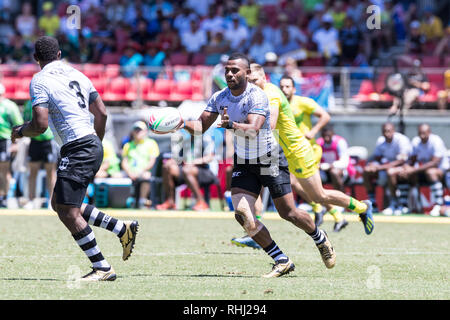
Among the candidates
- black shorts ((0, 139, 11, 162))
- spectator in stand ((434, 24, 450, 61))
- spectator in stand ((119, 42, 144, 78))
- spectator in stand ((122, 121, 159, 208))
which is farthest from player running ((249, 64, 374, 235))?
spectator in stand ((119, 42, 144, 78))

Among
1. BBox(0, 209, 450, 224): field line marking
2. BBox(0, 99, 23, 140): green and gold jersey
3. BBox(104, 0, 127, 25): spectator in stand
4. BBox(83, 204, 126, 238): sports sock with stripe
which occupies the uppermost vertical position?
BBox(104, 0, 127, 25): spectator in stand

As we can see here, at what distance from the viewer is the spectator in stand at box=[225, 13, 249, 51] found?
24609 millimetres

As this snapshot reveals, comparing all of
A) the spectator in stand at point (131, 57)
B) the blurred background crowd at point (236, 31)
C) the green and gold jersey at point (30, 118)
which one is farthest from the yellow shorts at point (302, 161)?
the spectator in stand at point (131, 57)

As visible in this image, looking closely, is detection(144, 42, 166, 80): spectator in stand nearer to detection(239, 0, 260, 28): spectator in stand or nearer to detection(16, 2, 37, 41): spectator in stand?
detection(239, 0, 260, 28): spectator in stand

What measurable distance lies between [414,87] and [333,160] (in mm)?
3871

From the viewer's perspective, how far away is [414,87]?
72.8 feet

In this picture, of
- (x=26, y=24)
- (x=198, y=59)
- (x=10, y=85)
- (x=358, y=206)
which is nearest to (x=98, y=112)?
(x=358, y=206)

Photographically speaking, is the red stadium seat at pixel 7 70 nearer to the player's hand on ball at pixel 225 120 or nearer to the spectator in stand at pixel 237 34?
the spectator in stand at pixel 237 34

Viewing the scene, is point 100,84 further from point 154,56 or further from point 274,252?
point 274,252

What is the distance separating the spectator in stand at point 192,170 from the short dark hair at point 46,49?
1050 centimetres

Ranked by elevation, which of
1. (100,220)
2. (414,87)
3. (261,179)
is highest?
(414,87)

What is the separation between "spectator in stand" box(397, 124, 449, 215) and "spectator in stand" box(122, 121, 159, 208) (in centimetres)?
500

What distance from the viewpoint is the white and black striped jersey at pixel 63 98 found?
873cm

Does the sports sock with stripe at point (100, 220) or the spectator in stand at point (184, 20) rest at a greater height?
the spectator in stand at point (184, 20)
